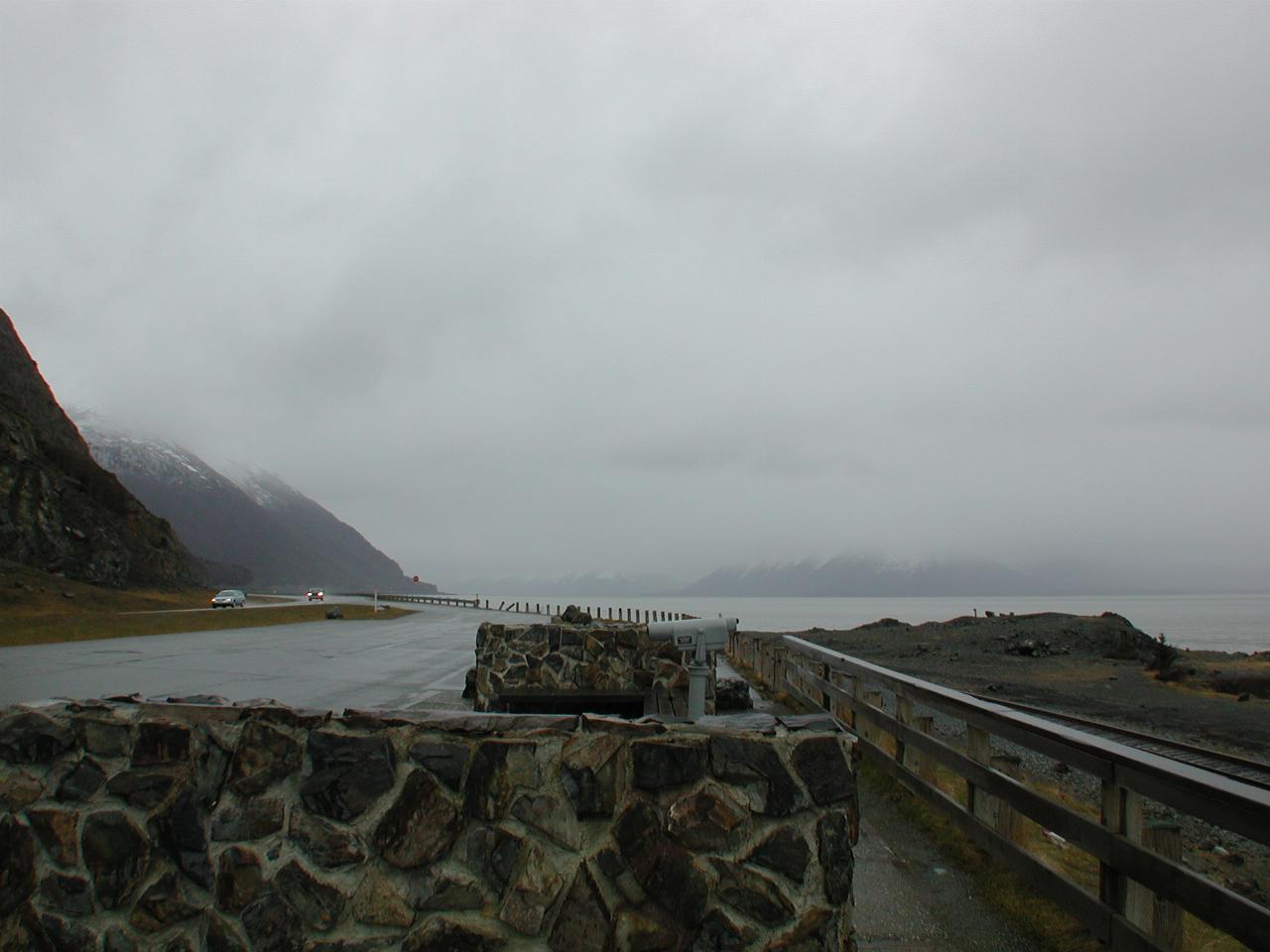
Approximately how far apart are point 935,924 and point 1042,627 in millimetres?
34563

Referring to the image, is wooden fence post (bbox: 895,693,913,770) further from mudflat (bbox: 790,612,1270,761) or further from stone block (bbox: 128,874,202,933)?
mudflat (bbox: 790,612,1270,761)

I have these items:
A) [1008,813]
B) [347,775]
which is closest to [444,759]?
[347,775]

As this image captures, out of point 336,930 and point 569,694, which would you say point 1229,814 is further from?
point 569,694

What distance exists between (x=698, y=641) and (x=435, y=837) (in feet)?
7.44

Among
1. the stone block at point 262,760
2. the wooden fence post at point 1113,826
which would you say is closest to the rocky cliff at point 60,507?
the stone block at point 262,760

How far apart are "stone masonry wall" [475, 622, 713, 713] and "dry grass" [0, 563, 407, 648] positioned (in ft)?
50.4

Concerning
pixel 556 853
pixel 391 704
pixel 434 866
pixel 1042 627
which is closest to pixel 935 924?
pixel 556 853

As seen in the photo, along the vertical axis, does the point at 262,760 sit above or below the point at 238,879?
above

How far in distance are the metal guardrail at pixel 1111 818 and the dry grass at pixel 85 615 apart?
70.6 feet

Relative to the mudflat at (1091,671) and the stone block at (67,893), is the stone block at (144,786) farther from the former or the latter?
the mudflat at (1091,671)

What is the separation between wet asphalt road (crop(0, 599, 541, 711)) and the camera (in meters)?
11.3

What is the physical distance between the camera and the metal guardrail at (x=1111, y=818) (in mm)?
2754

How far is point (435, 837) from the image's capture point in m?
2.94

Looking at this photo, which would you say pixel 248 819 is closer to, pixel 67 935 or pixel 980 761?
pixel 67 935
